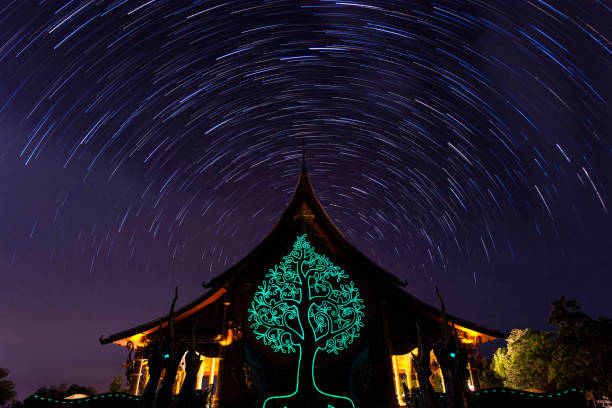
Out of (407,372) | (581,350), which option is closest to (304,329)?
(407,372)

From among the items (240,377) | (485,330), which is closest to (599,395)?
(485,330)

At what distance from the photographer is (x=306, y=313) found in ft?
45.0

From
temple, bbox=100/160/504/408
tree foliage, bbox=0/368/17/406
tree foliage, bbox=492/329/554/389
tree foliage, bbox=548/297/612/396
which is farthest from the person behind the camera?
tree foliage, bbox=0/368/17/406

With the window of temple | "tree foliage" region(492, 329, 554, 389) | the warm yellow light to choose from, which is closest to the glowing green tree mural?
the warm yellow light

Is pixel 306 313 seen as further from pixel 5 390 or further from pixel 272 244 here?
pixel 5 390

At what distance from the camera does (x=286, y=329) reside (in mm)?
13500

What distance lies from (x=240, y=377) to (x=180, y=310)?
333 centimetres

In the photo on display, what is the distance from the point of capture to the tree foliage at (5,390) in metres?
39.0

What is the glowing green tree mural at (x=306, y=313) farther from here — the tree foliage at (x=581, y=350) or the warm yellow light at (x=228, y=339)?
the tree foliage at (x=581, y=350)

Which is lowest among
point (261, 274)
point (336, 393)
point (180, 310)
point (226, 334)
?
point (336, 393)

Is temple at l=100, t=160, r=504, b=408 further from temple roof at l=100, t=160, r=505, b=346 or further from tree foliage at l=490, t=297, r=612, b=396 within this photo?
tree foliage at l=490, t=297, r=612, b=396

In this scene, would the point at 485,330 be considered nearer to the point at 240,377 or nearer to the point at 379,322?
the point at 379,322

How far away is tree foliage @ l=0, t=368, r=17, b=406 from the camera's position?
39031 millimetres

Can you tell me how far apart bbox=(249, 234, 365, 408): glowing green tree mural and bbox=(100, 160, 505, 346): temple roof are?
105 cm
